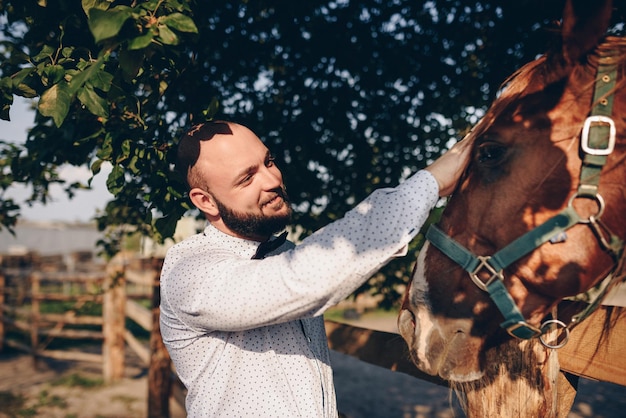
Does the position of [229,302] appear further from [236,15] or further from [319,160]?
[236,15]

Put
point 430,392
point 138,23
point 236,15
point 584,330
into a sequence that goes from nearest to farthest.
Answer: point 138,23
point 584,330
point 236,15
point 430,392

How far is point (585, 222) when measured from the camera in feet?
4.09

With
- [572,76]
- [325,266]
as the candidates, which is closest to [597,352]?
[572,76]

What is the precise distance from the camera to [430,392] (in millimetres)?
7250

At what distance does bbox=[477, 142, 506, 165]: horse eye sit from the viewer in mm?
1340

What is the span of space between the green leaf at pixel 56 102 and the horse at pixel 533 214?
116cm

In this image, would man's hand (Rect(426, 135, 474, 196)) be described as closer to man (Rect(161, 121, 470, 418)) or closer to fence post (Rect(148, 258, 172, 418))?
man (Rect(161, 121, 470, 418))

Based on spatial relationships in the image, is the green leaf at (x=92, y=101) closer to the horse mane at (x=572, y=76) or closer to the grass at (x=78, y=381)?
the horse mane at (x=572, y=76)

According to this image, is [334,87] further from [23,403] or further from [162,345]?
[23,403]

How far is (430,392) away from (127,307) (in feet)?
17.1

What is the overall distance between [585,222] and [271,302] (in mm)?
909

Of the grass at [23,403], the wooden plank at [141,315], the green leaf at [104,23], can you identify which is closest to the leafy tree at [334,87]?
the green leaf at [104,23]

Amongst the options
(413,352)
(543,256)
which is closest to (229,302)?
(413,352)

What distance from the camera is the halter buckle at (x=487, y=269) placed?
130 cm
